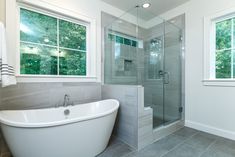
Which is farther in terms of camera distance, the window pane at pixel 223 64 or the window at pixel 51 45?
the window pane at pixel 223 64

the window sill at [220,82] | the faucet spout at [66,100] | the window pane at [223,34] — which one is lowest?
the faucet spout at [66,100]

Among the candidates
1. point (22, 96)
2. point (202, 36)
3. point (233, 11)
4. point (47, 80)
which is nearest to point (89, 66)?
point (47, 80)

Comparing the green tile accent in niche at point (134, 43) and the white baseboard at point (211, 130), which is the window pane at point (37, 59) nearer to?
the green tile accent in niche at point (134, 43)

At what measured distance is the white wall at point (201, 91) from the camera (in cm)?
217

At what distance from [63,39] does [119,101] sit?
1.50 meters

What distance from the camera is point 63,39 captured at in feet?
7.77

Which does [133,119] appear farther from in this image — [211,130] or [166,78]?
[211,130]

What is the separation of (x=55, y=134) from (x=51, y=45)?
60.9 inches

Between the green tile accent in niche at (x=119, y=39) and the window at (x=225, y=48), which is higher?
the green tile accent in niche at (x=119, y=39)

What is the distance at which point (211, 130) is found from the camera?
235 centimetres

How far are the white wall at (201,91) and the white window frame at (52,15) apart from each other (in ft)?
6.36

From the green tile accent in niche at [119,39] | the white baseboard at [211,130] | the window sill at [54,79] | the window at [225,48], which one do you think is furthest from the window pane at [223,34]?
the window sill at [54,79]

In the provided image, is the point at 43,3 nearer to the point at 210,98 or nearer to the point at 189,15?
the point at 189,15

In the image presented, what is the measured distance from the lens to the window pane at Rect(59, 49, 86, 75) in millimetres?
2346
